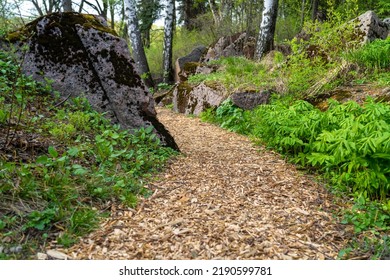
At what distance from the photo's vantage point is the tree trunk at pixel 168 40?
36.2 feet

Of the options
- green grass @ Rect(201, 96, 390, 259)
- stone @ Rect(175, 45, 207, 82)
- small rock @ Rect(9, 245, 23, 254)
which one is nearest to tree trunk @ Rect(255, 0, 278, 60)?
stone @ Rect(175, 45, 207, 82)

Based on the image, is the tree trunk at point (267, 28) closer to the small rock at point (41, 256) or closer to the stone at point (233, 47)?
the stone at point (233, 47)

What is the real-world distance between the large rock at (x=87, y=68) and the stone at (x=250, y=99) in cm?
266

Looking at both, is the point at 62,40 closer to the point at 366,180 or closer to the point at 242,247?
the point at 242,247

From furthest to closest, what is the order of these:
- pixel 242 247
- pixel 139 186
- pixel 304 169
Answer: pixel 304 169, pixel 139 186, pixel 242 247

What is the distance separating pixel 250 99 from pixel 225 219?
4.23 m

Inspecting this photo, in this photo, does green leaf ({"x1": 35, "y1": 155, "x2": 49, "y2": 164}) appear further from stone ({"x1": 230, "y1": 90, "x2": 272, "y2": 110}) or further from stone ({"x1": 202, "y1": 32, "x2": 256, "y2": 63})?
stone ({"x1": 202, "y1": 32, "x2": 256, "y2": 63})

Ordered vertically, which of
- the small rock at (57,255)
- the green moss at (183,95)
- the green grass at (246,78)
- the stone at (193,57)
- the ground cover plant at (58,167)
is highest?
the stone at (193,57)

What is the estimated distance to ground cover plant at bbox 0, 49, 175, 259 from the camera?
7.18ft

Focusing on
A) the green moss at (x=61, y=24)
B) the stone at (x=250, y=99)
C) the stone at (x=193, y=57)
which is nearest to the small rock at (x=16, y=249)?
the green moss at (x=61, y=24)

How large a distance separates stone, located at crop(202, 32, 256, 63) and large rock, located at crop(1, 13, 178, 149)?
748 cm
